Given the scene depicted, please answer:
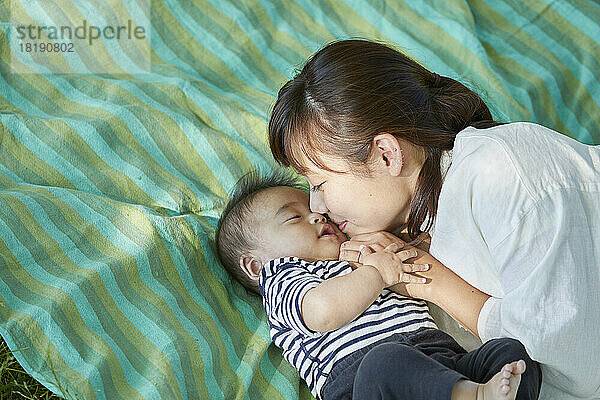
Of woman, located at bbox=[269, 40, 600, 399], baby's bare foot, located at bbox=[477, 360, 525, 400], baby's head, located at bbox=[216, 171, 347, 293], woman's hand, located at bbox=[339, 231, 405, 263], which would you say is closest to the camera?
baby's bare foot, located at bbox=[477, 360, 525, 400]

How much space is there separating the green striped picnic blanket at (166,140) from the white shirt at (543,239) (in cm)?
47

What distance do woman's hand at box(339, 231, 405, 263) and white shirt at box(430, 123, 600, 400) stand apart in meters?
0.21

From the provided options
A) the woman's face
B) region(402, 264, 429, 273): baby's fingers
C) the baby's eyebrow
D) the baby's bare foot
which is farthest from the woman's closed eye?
the baby's bare foot

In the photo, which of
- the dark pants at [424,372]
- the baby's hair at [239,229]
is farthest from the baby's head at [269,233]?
the dark pants at [424,372]

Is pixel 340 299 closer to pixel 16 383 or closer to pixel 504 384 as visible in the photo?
pixel 504 384

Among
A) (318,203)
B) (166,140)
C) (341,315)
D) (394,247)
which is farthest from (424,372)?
(166,140)

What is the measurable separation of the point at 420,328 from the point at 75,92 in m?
1.11

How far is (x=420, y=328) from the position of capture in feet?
4.58

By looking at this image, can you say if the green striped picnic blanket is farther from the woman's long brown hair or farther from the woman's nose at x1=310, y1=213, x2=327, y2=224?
the woman's long brown hair

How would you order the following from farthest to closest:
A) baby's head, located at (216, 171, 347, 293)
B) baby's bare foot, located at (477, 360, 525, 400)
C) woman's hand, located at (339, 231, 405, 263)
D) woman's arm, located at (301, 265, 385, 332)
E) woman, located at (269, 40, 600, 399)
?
baby's head, located at (216, 171, 347, 293) → woman's hand, located at (339, 231, 405, 263) → woman's arm, located at (301, 265, 385, 332) → woman, located at (269, 40, 600, 399) → baby's bare foot, located at (477, 360, 525, 400)

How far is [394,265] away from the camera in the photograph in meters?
1.39

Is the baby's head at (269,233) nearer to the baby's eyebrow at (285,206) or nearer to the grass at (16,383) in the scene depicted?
the baby's eyebrow at (285,206)

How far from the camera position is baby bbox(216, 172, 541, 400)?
45.7 inches

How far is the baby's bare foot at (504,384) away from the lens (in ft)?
3.56
